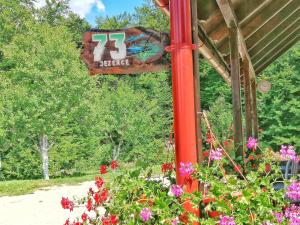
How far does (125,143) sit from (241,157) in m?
21.4

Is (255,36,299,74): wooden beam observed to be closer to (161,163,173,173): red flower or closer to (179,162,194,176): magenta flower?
(161,163,173,173): red flower

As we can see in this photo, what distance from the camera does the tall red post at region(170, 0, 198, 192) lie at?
333 cm

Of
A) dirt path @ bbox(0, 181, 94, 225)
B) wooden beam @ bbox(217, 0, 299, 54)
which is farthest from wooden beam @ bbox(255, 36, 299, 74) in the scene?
dirt path @ bbox(0, 181, 94, 225)

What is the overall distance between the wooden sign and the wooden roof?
0.95 metres

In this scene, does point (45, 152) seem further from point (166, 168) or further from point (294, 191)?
point (294, 191)

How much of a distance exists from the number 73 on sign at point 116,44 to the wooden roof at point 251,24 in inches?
44.9

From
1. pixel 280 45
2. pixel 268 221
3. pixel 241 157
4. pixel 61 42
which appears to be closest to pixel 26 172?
pixel 61 42

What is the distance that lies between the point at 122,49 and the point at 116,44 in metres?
0.06

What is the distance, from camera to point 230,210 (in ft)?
9.25

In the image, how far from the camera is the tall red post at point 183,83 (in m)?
3.33

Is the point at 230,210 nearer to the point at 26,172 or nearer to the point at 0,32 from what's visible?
the point at 26,172

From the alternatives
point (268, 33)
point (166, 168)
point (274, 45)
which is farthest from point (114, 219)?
point (274, 45)

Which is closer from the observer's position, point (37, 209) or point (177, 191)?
point (177, 191)

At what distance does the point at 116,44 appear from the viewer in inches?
141
